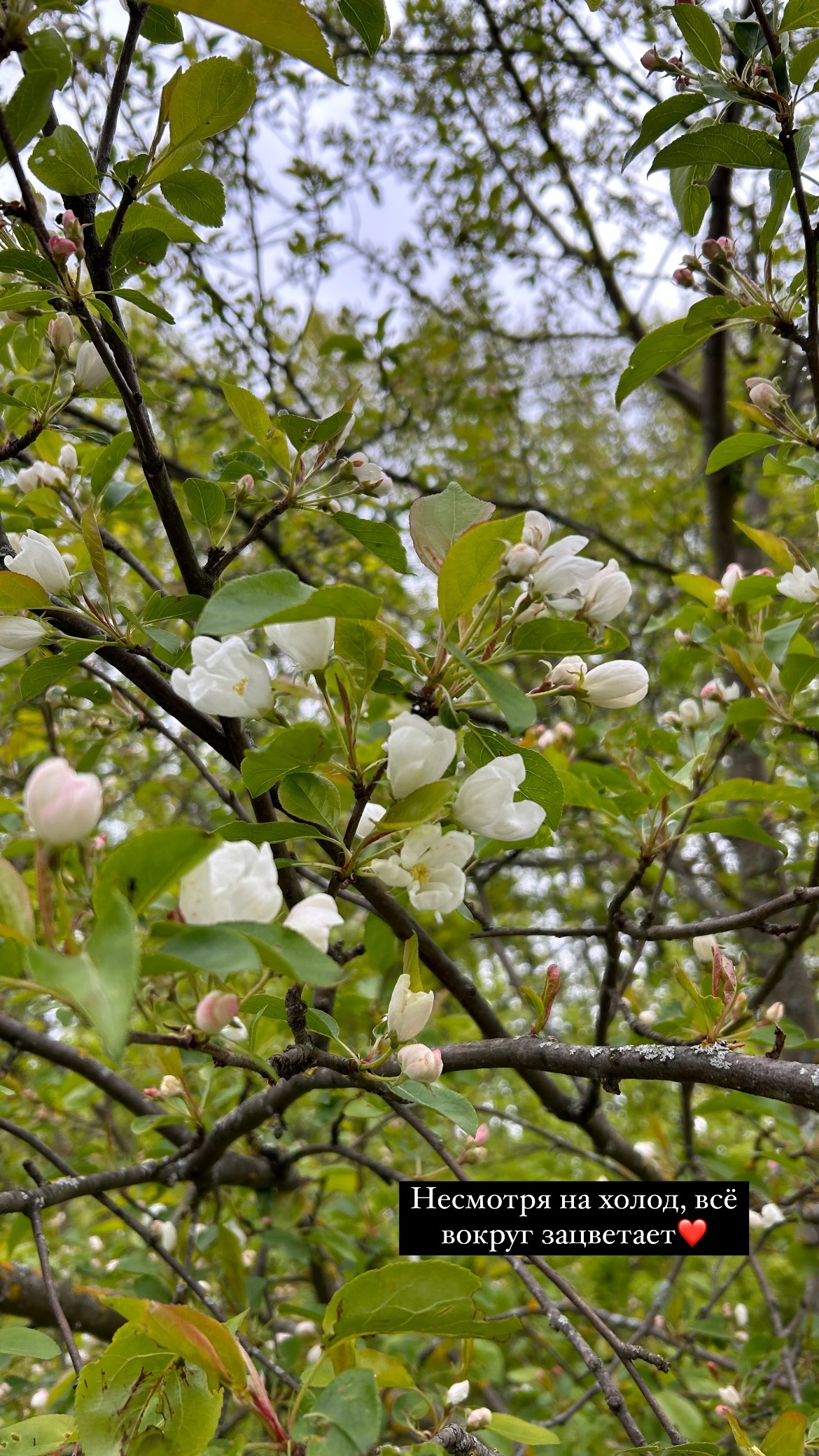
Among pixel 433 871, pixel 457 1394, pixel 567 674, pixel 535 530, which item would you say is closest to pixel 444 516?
pixel 535 530

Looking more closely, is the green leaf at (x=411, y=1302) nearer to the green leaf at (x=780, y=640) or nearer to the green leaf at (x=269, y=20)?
the green leaf at (x=780, y=640)

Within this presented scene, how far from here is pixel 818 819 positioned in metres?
1.91

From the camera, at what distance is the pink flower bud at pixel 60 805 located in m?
0.55

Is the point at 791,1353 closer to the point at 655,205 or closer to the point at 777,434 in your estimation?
the point at 777,434

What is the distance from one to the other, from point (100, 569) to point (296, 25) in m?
0.49

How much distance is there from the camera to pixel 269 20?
0.71 meters

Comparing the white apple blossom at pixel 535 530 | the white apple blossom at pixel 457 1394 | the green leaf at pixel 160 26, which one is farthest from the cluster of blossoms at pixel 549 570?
the white apple blossom at pixel 457 1394

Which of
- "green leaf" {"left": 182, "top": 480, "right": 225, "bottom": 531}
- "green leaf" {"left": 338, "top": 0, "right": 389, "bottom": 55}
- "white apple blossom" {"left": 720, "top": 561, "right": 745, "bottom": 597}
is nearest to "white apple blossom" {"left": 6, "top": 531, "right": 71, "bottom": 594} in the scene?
"green leaf" {"left": 182, "top": 480, "right": 225, "bottom": 531}

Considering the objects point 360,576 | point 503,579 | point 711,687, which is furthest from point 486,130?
point 503,579

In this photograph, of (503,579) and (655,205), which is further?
(655,205)

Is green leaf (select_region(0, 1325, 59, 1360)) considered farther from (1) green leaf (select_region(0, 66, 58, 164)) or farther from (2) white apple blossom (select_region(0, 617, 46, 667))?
(1) green leaf (select_region(0, 66, 58, 164))

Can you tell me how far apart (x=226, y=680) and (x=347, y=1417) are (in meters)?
0.61

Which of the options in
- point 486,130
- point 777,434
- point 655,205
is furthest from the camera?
point 655,205

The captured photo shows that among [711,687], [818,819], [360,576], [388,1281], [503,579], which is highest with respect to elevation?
[360,576]
